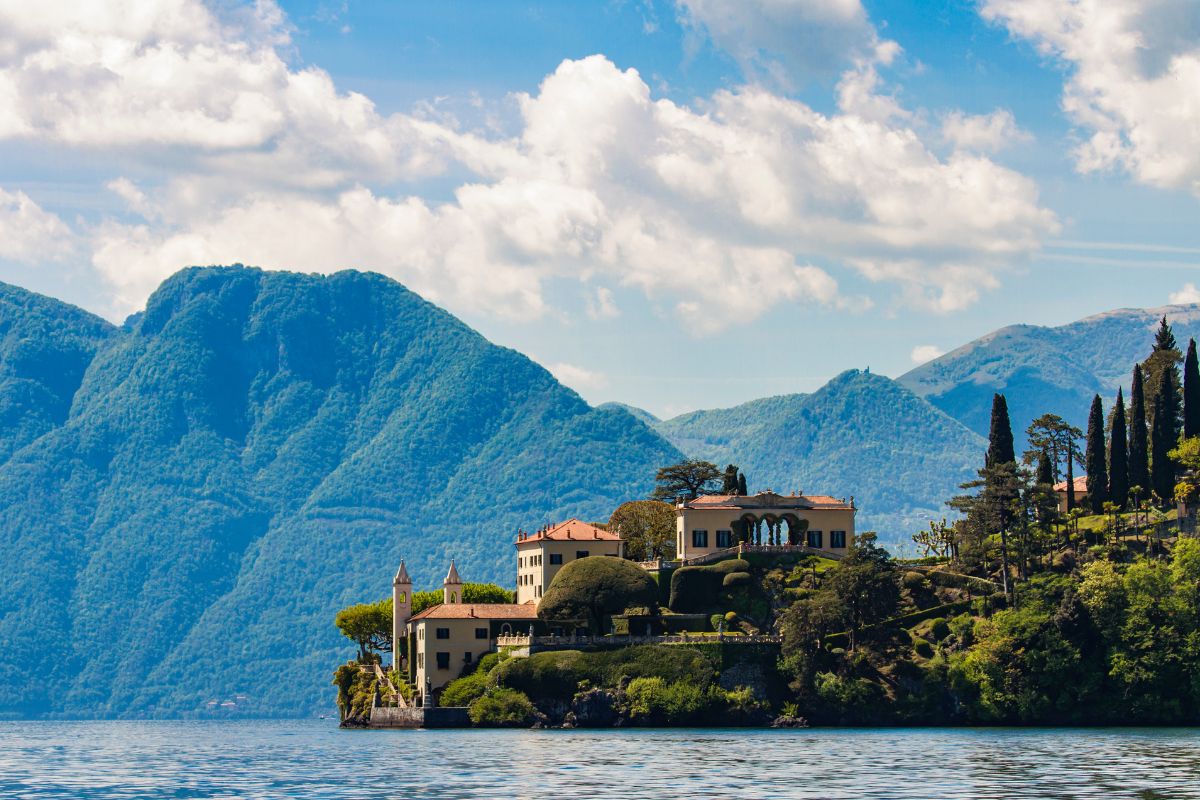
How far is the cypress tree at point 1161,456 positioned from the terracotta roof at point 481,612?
175 ft

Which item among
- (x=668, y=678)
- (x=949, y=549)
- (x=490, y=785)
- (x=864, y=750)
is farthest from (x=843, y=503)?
(x=490, y=785)

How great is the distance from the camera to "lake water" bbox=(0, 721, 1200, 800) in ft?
279

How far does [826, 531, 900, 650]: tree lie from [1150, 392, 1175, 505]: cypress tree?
24.9 m

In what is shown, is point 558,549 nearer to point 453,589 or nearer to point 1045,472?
point 453,589

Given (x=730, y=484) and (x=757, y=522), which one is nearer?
(x=757, y=522)

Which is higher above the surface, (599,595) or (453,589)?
(453,589)

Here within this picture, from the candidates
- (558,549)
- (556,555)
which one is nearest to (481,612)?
(556,555)

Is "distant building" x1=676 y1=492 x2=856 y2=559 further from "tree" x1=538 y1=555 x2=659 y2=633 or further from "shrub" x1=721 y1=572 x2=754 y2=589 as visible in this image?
"tree" x1=538 y1=555 x2=659 y2=633

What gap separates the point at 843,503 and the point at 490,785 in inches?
3166

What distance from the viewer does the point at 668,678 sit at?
142 m

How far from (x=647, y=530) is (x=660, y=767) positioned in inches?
3284

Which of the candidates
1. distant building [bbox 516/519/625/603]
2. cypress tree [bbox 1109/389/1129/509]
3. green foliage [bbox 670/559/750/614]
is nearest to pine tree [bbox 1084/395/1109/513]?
cypress tree [bbox 1109/389/1129/509]

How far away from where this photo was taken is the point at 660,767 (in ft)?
320

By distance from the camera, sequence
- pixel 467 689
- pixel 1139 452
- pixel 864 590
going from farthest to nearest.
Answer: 1. pixel 1139 452
2. pixel 467 689
3. pixel 864 590
